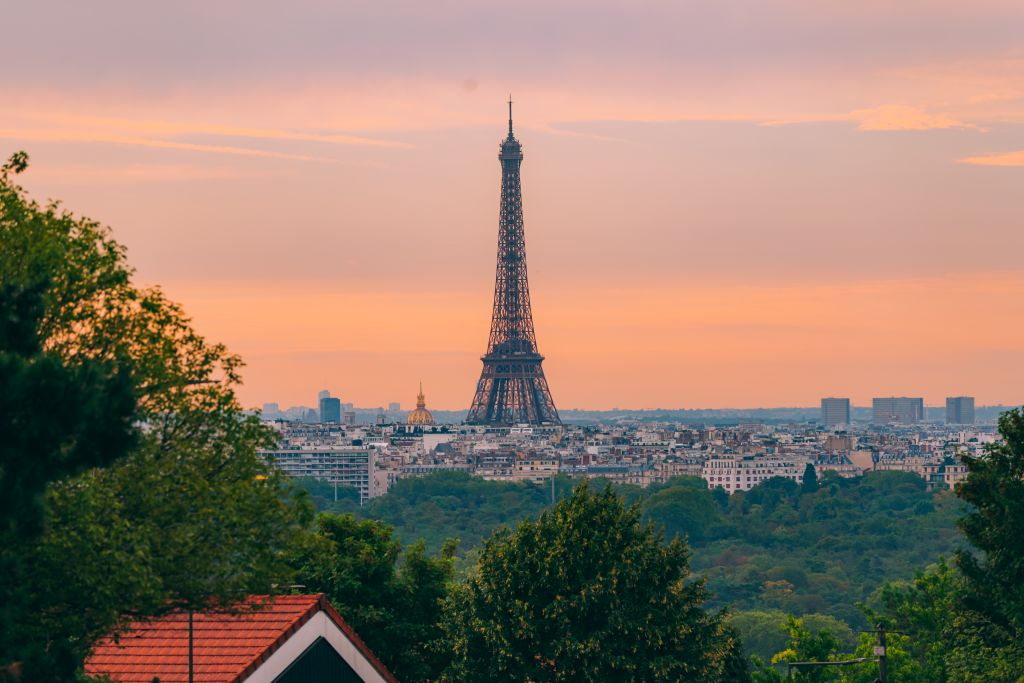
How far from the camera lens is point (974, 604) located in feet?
126

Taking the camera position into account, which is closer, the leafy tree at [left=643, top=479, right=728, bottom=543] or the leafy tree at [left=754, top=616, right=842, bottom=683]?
the leafy tree at [left=754, top=616, right=842, bottom=683]

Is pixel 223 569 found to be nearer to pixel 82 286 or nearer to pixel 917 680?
pixel 82 286

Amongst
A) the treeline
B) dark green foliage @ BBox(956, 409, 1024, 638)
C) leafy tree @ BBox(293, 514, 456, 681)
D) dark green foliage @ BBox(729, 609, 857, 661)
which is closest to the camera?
dark green foliage @ BBox(956, 409, 1024, 638)

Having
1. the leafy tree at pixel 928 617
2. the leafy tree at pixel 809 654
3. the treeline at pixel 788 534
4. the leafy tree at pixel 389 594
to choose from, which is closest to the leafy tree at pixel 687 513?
the treeline at pixel 788 534

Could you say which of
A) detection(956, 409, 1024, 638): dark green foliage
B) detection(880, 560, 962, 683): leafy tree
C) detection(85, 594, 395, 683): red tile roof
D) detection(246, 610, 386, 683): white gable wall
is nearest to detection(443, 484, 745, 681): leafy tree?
detection(956, 409, 1024, 638): dark green foliage

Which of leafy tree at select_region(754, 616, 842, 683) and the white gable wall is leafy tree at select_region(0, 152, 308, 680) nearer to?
the white gable wall

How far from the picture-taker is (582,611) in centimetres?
3425

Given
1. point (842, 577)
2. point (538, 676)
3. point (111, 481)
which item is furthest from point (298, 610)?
point (842, 577)

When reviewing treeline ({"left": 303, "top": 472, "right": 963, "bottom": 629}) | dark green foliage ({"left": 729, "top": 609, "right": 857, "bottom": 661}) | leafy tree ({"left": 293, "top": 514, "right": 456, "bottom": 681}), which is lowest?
dark green foliage ({"left": 729, "top": 609, "right": 857, "bottom": 661})

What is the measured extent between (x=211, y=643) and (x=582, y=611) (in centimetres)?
898

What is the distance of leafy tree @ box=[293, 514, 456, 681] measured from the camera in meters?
37.6

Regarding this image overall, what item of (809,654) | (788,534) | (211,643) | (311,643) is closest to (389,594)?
(311,643)

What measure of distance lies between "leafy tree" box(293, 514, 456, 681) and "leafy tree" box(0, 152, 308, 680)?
11.2m

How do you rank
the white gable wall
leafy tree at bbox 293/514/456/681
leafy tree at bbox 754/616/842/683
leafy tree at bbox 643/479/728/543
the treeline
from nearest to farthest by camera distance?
the white gable wall, leafy tree at bbox 293/514/456/681, leafy tree at bbox 754/616/842/683, the treeline, leafy tree at bbox 643/479/728/543
